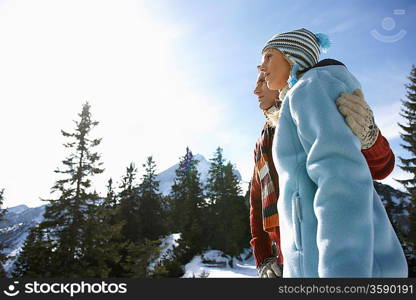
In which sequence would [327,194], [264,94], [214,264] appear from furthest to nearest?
[214,264] < [264,94] < [327,194]

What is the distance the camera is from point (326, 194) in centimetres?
121

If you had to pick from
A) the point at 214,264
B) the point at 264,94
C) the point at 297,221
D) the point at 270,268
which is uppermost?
the point at 264,94

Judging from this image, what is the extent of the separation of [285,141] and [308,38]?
4.09ft

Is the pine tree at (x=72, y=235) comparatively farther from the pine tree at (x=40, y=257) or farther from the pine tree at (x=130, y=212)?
the pine tree at (x=130, y=212)

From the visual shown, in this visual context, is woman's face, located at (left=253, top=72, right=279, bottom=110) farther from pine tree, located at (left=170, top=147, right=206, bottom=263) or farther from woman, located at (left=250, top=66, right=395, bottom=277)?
pine tree, located at (left=170, top=147, right=206, bottom=263)

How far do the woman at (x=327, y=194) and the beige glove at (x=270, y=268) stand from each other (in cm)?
78

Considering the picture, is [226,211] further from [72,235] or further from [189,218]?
[72,235]

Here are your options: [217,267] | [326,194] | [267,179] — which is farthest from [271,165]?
[217,267]

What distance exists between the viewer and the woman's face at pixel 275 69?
2.15m

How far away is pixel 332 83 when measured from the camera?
60.5 inches

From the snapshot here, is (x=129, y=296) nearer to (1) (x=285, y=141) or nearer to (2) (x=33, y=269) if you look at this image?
(1) (x=285, y=141)

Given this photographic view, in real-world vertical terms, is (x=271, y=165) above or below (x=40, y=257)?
above

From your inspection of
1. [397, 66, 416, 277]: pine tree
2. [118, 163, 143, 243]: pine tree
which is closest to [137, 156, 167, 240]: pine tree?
[118, 163, 143, 243]: pine tree

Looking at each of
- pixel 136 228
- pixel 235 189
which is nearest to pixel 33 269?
pixel 136 228
